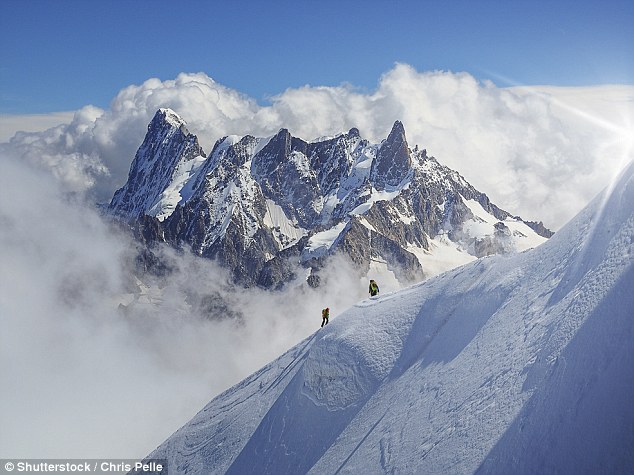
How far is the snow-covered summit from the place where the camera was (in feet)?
63.3

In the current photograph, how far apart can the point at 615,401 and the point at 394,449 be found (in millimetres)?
11106

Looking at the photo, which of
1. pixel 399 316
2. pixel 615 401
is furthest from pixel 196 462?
pixel 615 401

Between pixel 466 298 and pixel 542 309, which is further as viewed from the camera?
pixel 466 298

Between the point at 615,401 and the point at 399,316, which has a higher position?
the point at 399,316

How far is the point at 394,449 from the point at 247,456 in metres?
12.1

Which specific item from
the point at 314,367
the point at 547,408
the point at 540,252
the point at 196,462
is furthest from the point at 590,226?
the point at 196,462

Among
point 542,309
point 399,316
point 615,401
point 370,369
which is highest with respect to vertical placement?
point 399,316

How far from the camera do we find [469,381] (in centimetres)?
2570

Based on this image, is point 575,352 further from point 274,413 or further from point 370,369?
point 274,413

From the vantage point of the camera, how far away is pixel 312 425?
33.1m

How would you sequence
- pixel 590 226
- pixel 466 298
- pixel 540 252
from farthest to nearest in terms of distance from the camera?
pixel 466 298 < pixel 540 252 < pixel 590 226

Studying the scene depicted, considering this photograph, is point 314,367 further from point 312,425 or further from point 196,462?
point 196,462

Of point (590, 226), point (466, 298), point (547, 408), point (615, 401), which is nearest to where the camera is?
point (615, 401)

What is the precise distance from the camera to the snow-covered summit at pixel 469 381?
63.3ft
